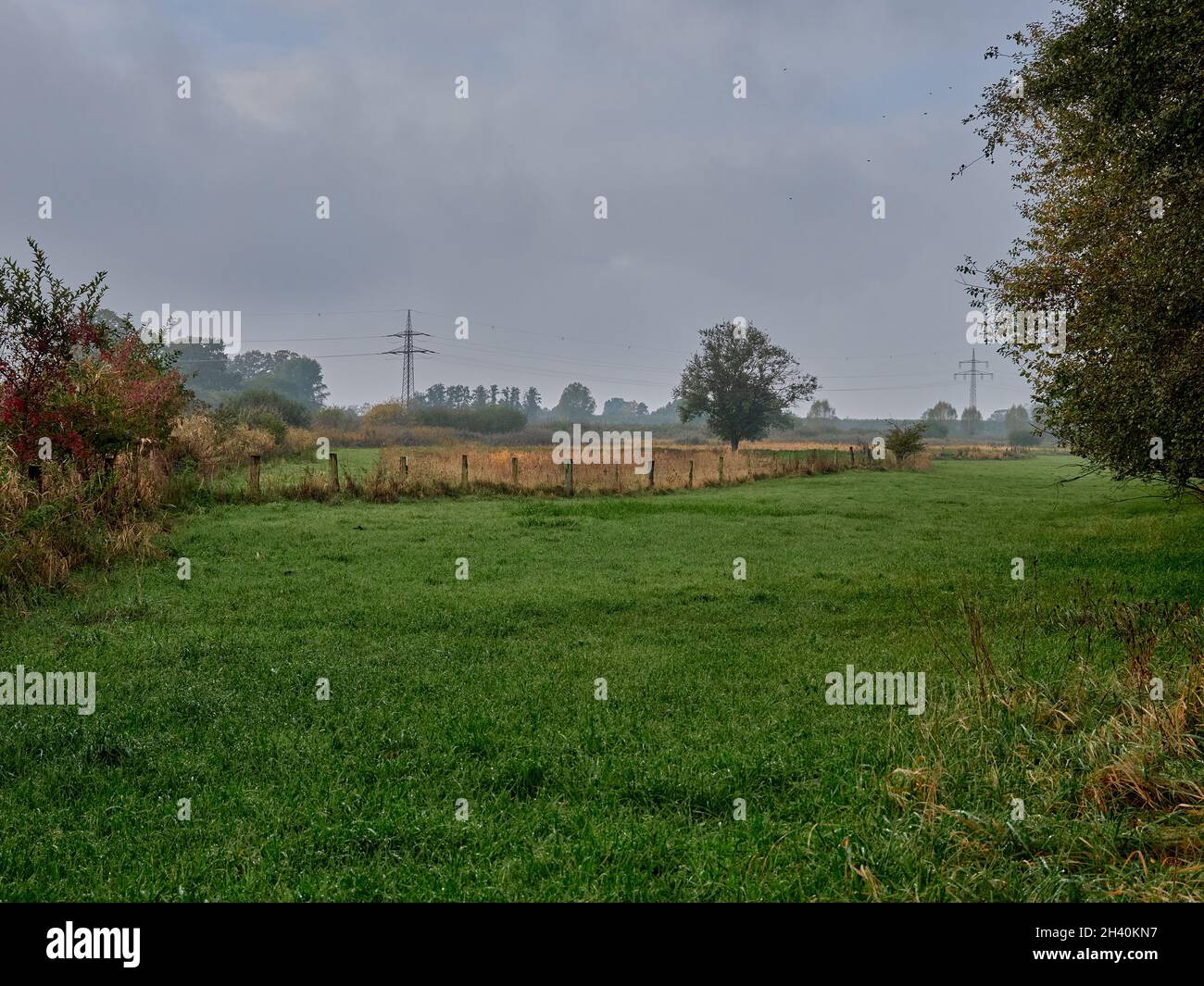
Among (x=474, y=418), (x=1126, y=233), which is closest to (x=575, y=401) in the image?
(x=474, y=418)

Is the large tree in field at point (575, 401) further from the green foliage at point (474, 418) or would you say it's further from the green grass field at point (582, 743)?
the green grass field at point (582, 743)

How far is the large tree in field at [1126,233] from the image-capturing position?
8312mm

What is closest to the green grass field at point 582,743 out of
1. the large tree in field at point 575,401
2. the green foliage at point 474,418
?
the green foliage at point 474,418

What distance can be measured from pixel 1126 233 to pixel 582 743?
11049 millimetres

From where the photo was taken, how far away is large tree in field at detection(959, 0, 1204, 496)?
8312 millimetres

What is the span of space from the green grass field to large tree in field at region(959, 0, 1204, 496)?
2539mm

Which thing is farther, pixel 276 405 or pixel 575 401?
pixel 575 401

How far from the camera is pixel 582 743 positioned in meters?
5.81

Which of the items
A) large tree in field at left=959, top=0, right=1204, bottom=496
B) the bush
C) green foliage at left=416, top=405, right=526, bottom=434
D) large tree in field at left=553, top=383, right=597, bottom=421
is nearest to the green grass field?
large tree in field at left=959, top=0, right=1204, bottom=496

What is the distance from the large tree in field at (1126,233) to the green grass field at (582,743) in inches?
99.9

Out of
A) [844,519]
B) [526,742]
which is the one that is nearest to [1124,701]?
[526,742]

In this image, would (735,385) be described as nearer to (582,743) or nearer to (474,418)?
(474,418)
